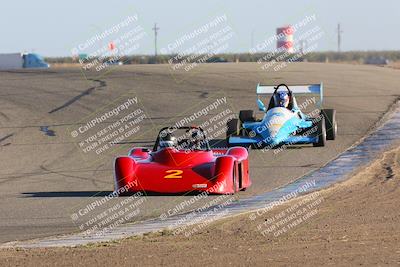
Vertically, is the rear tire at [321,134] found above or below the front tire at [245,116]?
below

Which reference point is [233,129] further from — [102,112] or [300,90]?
[102,112]

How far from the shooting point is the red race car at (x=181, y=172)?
1702cm

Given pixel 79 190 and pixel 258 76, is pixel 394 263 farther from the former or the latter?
pixel 258 76

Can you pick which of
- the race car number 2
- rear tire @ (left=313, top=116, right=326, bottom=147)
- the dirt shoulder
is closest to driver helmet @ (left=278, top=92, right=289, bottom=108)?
rear tire @ (left=313, top=116, right=326, bottom=147)

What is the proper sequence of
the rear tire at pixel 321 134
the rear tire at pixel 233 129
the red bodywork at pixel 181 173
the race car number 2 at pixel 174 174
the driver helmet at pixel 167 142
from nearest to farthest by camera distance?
1. the red bodywork at pixel 181 173
2. the race car number 2 at pixel 174 174
3. the driver helmet at pixel 167 142
4. the rear tire at pixel 321 134
5. the rear tire at pixel 233 129

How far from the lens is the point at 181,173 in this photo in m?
17.1

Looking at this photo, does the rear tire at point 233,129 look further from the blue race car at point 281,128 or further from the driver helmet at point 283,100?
the driver helmet at point 283,100

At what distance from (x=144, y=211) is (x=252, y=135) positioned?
9186mm

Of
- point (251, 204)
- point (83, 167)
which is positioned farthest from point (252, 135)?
point (251, 204)

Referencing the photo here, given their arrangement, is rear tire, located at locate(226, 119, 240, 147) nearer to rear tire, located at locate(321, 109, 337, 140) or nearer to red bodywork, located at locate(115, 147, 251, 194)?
rear tire, located at locate(321, 109, 337, 140)

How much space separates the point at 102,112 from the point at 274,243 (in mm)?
22939

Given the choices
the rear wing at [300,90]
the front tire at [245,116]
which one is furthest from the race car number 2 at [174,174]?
the rear wing at [300,90]

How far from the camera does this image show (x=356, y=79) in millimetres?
46500

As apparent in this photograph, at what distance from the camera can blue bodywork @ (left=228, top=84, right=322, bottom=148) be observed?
23.8 m
